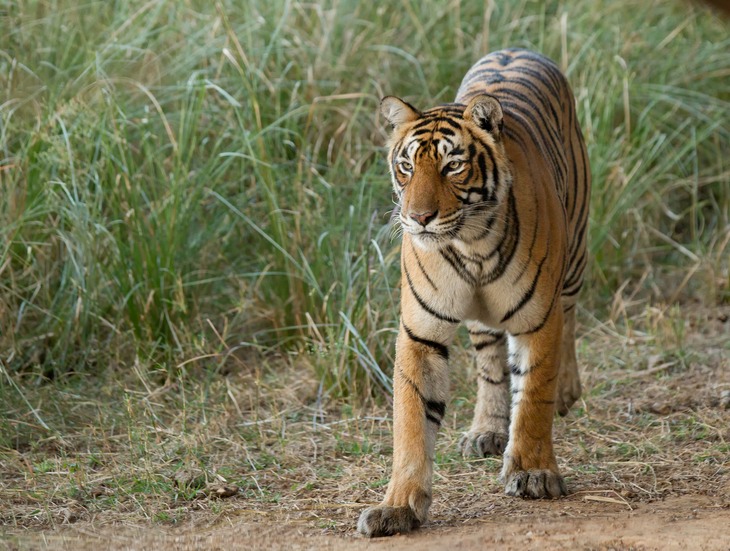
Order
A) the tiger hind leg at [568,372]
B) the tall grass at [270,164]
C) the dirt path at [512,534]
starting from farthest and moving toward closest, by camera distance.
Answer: the tall grass at [270,164], the tiger hind leg at [568,372], the dirt path at [512,534]

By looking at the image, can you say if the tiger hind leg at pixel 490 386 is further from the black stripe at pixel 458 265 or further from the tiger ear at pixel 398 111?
the tiger ear at pixel 398 111

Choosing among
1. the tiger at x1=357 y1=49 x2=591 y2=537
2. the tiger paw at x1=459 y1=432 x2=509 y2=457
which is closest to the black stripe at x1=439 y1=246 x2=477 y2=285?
the tiger at x1=357 y1=49 x2=591 y2=537

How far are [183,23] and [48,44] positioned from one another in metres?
0.80

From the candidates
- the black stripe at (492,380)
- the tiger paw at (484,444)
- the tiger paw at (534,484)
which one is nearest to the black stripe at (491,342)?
the black stripe at (492,380)

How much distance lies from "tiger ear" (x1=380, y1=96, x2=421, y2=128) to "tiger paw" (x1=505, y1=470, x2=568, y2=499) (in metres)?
1.22

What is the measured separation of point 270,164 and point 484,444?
184 cm

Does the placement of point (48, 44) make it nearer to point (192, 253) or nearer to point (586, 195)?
point (192, 253)

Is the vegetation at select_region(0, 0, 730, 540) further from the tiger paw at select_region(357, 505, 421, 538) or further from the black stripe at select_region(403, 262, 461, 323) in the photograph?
the black stripe at select_region(403, 262, 461, 323)

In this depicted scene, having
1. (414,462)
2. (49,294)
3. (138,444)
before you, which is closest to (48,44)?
(49,294)

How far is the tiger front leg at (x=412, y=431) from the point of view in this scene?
3.32 meters

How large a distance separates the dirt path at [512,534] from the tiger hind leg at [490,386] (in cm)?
65

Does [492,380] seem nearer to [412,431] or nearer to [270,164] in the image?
[412,431]

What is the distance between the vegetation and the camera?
4.67 metres

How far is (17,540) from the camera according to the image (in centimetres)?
338
